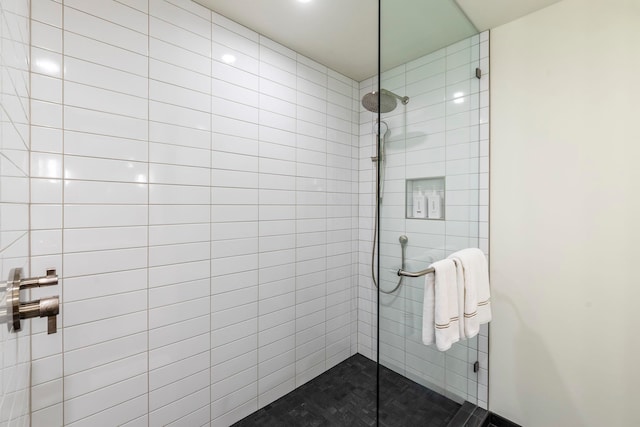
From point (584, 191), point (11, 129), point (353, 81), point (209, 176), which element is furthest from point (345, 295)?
point (11, 129)

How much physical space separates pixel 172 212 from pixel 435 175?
4.54 ft

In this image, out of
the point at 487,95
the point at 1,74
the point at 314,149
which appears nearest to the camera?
the point at 1,74

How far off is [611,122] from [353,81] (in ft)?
5.78

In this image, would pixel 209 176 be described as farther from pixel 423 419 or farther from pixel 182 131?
pixel 423 419

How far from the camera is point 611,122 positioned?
Answer: 1312 mm

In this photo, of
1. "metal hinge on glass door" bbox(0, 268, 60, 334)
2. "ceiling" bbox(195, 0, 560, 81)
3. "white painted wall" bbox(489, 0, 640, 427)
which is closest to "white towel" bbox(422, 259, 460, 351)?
"white painted wall" bbox(489, 0, 640, 427)

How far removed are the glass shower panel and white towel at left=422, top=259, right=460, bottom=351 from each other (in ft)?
0.13

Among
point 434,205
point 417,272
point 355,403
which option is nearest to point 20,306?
point 417,272

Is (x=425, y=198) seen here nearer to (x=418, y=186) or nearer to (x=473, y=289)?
(x=418, y=186)

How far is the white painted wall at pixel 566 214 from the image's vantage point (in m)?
1.29

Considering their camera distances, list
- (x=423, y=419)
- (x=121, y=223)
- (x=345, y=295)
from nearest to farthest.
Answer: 1. (x=121, y=223)
2. (x=423, y=419)
3. (x=345, y=295)

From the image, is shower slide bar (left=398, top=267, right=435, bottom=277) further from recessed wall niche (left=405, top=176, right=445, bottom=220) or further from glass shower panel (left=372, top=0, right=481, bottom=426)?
recessed wall niche (left=405, top=176, right=445, bottom=220)

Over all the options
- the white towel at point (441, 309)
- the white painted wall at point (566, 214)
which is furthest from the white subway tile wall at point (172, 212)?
the white painted wall at point (566, 214)

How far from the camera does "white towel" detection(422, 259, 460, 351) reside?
112 centimetres
